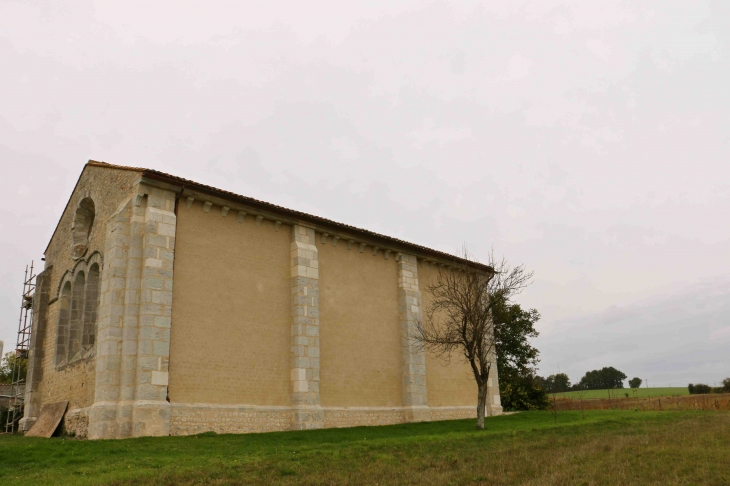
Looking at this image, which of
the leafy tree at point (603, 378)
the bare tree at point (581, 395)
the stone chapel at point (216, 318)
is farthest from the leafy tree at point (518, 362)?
the leafy tree at point (603, 378)

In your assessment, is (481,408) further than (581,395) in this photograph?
No

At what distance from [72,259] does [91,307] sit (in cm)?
266

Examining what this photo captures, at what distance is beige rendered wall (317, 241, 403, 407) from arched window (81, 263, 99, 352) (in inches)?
293

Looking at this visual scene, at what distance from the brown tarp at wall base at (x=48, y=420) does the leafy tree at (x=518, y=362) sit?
71.6 feet

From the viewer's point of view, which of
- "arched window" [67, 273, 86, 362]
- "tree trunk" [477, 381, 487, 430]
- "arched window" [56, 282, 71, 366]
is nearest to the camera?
"tree trunk" [477, 381, 487, 430]

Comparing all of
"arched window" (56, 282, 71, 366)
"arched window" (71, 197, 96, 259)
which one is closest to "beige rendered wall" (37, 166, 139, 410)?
"arched window" (56, 282, 71, 366)

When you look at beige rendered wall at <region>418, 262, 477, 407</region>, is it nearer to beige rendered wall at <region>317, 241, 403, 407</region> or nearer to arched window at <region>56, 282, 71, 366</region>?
beige rendered wall at <region>317, 241, 403, 407</region>

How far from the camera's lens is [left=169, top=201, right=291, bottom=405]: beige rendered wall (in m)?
16.2

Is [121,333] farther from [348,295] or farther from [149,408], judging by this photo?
[348,295]

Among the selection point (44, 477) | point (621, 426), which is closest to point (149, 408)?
point (44, 477)

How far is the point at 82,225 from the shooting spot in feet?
67.2

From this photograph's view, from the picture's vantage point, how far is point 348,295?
Answer: 21391 mm

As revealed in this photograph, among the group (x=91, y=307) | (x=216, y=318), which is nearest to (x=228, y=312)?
(x=216, y=318)

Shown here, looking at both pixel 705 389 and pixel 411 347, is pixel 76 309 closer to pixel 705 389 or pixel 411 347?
pixel 411 347
